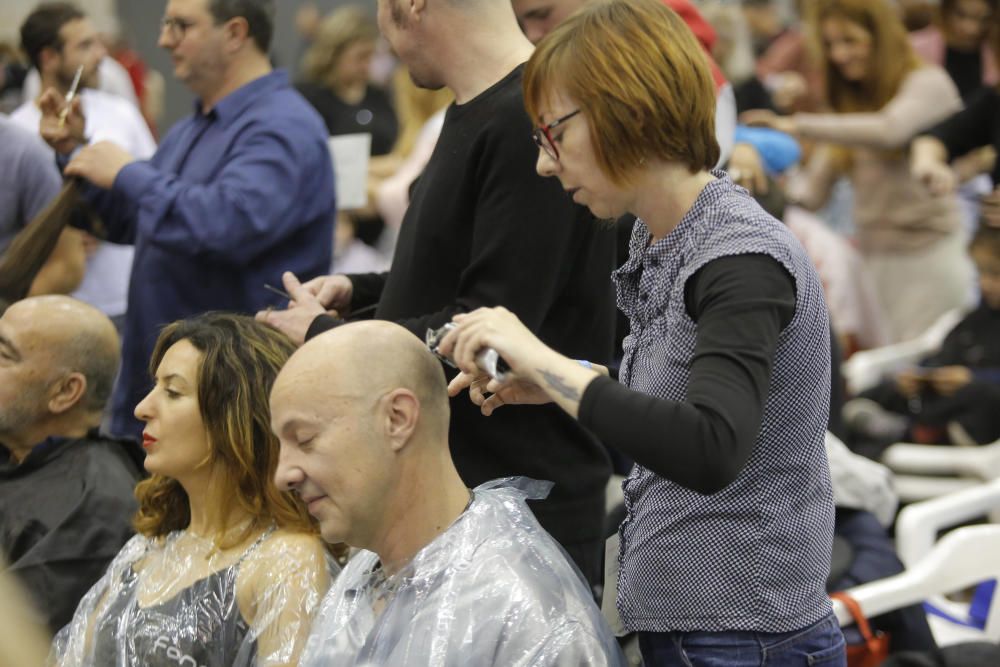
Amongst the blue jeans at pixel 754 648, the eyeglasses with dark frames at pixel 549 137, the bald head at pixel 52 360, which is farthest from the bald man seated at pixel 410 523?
the bald head at pixel 52 360

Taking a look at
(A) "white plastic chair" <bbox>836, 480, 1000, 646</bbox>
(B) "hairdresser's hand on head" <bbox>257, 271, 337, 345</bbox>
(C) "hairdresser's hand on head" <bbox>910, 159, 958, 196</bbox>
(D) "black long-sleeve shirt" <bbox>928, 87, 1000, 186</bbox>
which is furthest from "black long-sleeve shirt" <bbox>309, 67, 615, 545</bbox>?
(D) "black long-sleeve shirt" <bbox>928, 87, 1000, 186</bbox>

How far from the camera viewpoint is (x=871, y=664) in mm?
2613

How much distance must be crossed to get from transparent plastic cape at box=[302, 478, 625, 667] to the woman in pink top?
290 centimetres

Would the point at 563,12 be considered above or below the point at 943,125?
above

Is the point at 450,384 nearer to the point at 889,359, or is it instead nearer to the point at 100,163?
the point at 100,163

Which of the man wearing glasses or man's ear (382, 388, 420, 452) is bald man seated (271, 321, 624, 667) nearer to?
man's ear (382, 388, 420, 452)

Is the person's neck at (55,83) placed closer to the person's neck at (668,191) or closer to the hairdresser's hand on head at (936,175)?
the hairdresser's hand on head at (936,175)

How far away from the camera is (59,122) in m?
3.04

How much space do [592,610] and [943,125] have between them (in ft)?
9.47

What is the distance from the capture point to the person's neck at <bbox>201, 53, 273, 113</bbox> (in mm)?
3152

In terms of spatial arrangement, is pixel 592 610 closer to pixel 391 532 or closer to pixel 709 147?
pixel 391 532

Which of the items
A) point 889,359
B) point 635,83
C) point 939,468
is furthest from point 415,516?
point 889,359

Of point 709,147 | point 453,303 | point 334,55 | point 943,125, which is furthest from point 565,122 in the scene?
point 334,55

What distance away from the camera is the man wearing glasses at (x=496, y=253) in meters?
2.11
